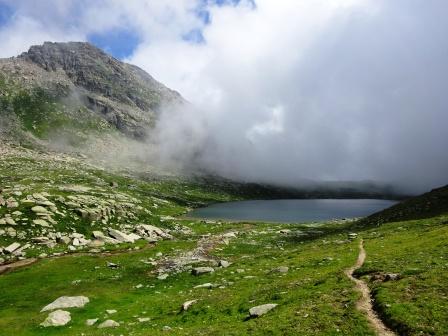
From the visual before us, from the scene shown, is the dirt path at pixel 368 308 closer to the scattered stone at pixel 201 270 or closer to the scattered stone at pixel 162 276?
the scattered stone at pixel 201 270

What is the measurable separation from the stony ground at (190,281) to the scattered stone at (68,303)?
0.36 ft

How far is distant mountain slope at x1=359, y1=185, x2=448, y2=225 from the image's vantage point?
8722 cm

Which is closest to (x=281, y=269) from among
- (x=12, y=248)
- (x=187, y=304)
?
(x=187, y=304)

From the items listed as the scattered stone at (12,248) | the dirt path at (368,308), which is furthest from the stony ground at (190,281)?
the dirt path at (368,308)

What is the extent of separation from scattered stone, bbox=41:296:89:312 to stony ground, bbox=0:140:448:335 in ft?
0.36

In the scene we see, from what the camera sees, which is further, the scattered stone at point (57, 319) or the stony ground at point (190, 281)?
the scattered stone at point (57, 319)

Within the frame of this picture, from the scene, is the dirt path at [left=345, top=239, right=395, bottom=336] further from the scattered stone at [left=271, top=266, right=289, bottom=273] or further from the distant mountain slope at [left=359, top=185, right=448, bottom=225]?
the distant mountain slope at [left=359, top=185, right=448, bottom=225]

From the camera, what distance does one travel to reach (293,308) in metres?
28.9

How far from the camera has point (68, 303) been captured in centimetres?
4366

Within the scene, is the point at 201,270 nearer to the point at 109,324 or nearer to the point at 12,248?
the point at 109,324

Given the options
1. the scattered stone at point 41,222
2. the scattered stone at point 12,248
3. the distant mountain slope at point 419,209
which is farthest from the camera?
the distant mountain slope at point 419,209

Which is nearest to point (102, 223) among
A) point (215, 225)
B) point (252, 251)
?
point (252, 251)

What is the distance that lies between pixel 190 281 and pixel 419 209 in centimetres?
6575

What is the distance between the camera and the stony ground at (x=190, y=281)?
2677cm
